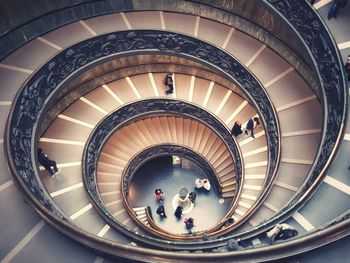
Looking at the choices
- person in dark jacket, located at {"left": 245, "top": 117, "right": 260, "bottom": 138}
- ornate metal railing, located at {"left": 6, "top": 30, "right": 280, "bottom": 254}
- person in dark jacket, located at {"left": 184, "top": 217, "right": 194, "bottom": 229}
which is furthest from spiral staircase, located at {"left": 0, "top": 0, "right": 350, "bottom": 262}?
person in dark jacket, located at {"left": 184, "top": 217, "right": 194, "bottom": 229}

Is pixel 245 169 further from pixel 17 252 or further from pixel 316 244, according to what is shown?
pixel 17 252

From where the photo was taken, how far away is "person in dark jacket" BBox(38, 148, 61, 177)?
10023 mm

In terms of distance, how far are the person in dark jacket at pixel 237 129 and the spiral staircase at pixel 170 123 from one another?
0.25 meters

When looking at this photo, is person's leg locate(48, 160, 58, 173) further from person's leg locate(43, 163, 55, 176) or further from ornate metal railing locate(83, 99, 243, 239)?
ornate metal railing locate(83, 99, 243, 239)

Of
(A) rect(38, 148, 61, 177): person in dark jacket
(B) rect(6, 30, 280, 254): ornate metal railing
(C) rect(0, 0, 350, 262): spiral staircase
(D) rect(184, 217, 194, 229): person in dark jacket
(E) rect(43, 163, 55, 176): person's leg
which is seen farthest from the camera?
(D) rect(184, 217, 194, 229): person in dark jacket

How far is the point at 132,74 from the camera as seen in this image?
14414mm

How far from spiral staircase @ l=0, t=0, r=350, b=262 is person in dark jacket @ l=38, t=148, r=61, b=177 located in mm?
230

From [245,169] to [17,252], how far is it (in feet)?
26.7

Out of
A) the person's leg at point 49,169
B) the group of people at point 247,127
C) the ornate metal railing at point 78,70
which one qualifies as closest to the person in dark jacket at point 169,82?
the ornate metal railing at point 78,70

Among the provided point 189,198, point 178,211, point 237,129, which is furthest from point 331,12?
point 178,211

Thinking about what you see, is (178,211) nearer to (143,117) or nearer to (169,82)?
(143,117)

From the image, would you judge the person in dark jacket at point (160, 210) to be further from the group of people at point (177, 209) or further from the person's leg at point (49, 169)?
the person's leg at point (49, 169)

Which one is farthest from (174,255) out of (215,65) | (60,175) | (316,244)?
(215,65)

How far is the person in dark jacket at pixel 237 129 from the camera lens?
12203 mm
